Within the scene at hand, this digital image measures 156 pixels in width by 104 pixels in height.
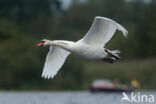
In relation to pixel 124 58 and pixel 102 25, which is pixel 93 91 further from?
pixel 102 25

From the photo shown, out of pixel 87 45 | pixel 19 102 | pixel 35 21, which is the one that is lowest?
pixel 19 102

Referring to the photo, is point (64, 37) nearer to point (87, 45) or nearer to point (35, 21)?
point (35, 21)

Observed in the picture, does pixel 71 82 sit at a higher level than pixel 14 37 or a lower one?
lower

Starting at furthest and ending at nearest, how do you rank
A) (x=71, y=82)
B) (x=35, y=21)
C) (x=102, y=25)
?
(x=35, y=21) → (x=71, y=82) → (x=102, y=25)

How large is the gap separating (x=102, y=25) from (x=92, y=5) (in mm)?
49651

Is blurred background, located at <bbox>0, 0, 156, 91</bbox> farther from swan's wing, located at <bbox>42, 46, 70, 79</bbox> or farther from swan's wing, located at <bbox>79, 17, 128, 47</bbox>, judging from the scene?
swan's wing, located at <bbox>79, 17, 128, 47</bbox>

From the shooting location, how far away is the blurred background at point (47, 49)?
37094 mm

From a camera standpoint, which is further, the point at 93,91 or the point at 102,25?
the point at 93,91

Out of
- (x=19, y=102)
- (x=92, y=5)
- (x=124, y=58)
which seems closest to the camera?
(x=19, y=102)

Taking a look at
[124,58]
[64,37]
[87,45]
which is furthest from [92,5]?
[87,45]

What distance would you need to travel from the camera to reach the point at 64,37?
5088cm

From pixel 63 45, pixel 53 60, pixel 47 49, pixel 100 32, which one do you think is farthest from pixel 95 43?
pixel 47 49

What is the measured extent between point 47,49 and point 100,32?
1794cm

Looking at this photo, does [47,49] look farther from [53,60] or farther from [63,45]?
[63,45]
